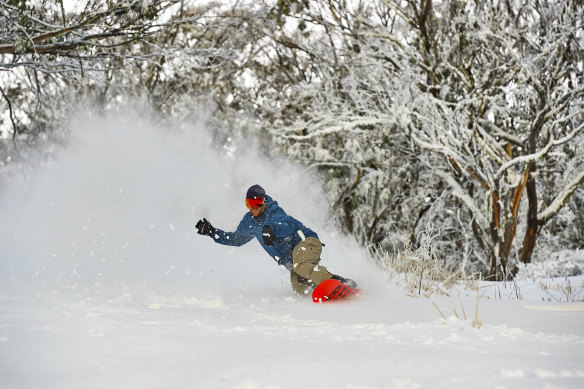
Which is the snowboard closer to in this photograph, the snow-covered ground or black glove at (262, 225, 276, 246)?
the snow-covered ground

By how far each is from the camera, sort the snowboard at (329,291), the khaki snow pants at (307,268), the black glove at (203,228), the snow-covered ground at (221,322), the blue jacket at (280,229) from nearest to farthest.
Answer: the snow-covered ground at (221,322) < the snowboard at (329,291) < the khaki snow pants at (307,268) < the blue jacket at (280,229) < the black glove at (203,228)

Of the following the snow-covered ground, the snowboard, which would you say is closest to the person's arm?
the snow-covered ground

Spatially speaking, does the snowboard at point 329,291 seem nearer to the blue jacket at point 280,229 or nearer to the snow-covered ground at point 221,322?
the snow-covered ground at point 221,322

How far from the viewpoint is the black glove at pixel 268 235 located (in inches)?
174

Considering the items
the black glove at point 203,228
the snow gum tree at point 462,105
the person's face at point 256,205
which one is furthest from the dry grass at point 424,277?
the snow gum tree at point 462,105

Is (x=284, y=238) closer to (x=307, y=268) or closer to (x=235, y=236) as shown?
(x=307, y=268)

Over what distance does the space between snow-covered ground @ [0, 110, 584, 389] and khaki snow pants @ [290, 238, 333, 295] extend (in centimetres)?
17

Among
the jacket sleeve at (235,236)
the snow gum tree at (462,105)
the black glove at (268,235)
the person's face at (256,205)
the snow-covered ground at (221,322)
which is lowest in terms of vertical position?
the snow-covered ground at (221,322)

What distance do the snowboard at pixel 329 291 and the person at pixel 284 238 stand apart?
5.6 inches

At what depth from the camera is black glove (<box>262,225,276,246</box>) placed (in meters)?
4.43

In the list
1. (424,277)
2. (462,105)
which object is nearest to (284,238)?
(424,277)

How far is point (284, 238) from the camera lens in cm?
473

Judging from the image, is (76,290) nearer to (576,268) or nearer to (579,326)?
(579,326)

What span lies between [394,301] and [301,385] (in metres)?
2.44
